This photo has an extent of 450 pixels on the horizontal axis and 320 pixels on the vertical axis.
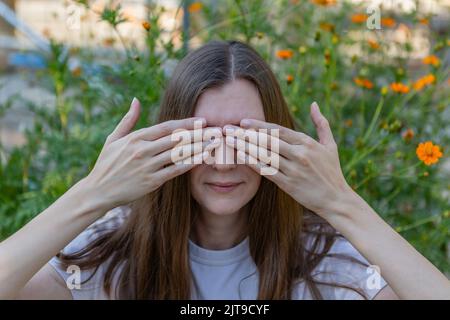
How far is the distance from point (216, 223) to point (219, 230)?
0.06 ft

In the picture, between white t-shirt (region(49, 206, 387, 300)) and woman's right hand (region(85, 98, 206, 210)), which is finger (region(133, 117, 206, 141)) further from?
white t-shirt (region(49, 206, 387, 300))

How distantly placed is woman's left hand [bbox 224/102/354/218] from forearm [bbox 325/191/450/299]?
25mm

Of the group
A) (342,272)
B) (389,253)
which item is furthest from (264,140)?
(342,272)

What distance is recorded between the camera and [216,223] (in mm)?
1377

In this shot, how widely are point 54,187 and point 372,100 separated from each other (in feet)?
3.61

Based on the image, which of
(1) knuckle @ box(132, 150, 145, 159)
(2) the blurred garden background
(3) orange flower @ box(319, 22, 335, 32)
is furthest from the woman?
(3) orange flower @ box(319, 22, 335, 32)

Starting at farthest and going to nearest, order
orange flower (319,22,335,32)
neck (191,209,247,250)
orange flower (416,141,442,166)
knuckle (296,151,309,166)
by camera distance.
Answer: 1. orange flower (319,22,335,32)
2. orange flower (416,141,442,166)
3. neck (191,209,247,250)
4. knuckle (296,151,309,166)

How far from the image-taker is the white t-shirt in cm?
131

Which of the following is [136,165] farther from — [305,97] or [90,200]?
[305,97]

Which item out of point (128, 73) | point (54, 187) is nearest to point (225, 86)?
point (128, 73)

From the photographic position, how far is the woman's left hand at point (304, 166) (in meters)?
1.10

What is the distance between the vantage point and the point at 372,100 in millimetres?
2203
